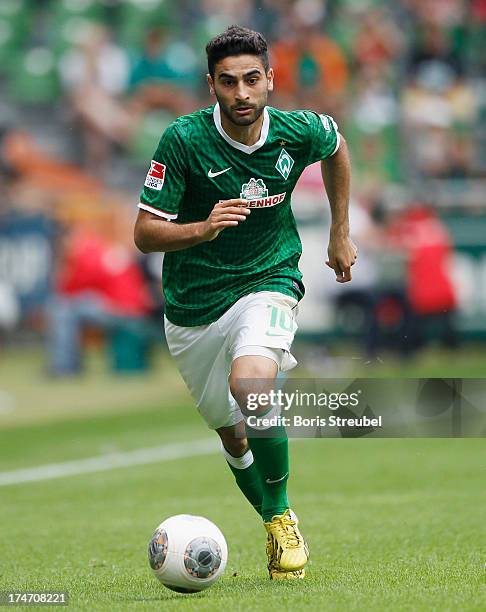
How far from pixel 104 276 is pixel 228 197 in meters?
10.7

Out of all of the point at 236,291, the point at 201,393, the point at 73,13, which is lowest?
the point at 201,393

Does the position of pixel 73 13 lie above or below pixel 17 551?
above

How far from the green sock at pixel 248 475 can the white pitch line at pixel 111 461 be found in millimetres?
3699

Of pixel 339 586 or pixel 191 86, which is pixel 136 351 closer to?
pixel 191 86

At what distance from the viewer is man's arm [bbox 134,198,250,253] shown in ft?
17.6

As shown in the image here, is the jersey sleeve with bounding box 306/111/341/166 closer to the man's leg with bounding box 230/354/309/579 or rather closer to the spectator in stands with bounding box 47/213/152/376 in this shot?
the man's leg with bounding box 230/354/309/579

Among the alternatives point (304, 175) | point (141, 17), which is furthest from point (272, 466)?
point (141, 17)

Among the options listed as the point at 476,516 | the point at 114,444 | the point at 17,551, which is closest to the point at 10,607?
the point at 17,551

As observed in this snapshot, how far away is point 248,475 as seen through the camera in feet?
20.5

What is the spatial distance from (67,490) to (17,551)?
2.57 m

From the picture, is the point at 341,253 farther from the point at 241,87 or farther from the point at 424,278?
the point at 424,278

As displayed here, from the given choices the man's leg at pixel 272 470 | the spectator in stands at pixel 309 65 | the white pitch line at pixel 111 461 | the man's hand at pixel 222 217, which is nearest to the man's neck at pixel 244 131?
the man's hand at pixel 222 217

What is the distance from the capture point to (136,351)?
16.2 m

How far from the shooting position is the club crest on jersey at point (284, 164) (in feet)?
19.2
